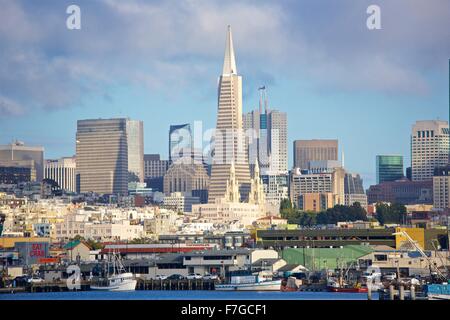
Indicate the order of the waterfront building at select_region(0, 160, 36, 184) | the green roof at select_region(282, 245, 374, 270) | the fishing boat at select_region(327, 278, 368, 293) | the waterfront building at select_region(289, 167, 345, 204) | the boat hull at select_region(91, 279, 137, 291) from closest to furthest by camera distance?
the fishing boat at select_region(327, 278, 368, 293)
the boat hull at select_region(91, 279, 137, 291)
the green roof at select_region(282, 245, 374, 270)
the waterfront building at select_region(0, 160, 36, 184)
the waterfront building at select_region(289, 167, 345, 204)

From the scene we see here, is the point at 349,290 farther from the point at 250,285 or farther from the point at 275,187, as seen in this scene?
the point at 275,187

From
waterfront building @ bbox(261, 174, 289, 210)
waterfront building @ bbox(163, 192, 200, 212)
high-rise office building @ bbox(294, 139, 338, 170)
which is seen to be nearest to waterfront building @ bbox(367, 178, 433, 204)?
high-rise office building @ bbox(294, 139, 338, 170)

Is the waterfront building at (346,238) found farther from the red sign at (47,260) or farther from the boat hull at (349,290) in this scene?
the boat hull at (349,290)

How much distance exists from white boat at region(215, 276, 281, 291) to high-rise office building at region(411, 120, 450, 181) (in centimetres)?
2475

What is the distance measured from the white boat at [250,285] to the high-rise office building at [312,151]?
39313 millimetres

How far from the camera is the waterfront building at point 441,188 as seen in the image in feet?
212

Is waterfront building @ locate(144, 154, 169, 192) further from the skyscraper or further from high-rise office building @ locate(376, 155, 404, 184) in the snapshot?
high-rise office building @ locate(376, 155, 404, 184)

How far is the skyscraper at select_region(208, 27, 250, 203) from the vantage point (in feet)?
257

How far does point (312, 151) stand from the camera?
7769 cm

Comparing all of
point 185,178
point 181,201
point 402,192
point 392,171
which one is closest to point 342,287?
point 402,192

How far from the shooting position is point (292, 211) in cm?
6450

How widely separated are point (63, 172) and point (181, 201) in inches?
328
